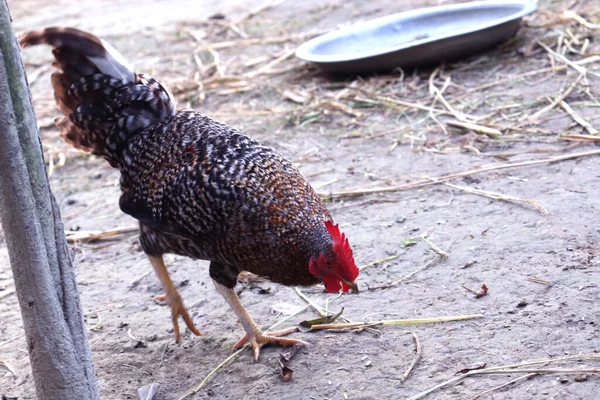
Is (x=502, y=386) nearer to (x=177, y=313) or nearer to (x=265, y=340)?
(x=265, y=340)

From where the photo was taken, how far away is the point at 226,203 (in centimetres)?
323

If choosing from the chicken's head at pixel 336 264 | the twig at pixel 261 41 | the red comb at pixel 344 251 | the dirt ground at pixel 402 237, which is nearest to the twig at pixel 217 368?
the dirt ground at pixel 402 237

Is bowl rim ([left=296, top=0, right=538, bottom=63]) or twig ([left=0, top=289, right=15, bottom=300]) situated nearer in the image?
twig ([left=0, top=289, right=15, bottom=300])

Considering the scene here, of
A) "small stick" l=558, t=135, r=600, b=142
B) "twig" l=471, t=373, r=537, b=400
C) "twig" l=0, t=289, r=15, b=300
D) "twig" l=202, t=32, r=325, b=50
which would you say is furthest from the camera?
"twig" l=202, t=32, r=325, b=50

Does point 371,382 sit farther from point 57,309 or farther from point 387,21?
point 387,21

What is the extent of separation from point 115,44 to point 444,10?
474 centimetres

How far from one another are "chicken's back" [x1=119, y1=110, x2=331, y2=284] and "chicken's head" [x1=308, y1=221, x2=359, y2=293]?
0.04m

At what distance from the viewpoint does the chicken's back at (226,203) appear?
3.20 meters

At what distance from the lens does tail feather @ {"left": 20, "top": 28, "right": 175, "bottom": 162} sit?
150 inches

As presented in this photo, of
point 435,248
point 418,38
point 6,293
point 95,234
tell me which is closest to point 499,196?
point 435,248

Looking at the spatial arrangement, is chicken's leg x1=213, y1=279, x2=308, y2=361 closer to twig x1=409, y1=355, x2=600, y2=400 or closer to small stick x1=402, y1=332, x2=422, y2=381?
small stick x1=402, y1=332, x2=422, y2=381

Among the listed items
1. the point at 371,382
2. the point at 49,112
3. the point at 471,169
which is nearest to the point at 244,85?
the point at 49,112

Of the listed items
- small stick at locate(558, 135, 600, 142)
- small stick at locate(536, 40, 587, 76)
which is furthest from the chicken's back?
small stick at locate(536, 40, 587, 76)

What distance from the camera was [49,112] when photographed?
762 cm
